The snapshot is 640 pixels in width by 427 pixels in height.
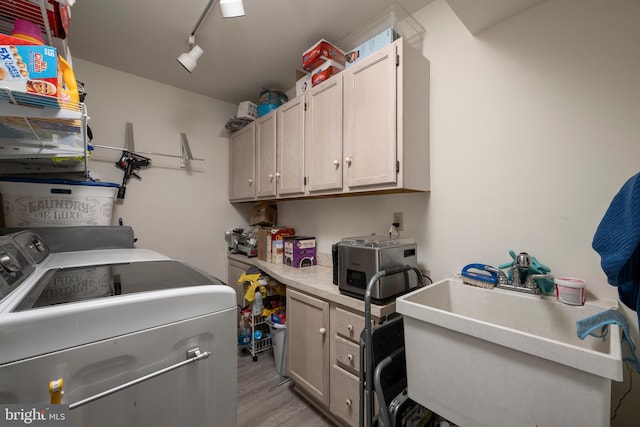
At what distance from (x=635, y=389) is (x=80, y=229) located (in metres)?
2.79

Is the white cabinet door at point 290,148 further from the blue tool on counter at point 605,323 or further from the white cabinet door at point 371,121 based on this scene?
the blue tool on counter at point 605,323

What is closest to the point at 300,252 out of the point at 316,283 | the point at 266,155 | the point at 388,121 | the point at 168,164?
the point at 316,283

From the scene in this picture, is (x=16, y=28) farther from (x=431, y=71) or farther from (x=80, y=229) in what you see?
(x=431, y=71)

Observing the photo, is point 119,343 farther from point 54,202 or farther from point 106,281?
point 54,202

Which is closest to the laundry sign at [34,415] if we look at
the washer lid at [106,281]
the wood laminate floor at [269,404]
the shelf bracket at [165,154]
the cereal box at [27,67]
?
the washer lid at [106,281]

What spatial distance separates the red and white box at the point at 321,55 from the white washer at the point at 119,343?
5.58ft

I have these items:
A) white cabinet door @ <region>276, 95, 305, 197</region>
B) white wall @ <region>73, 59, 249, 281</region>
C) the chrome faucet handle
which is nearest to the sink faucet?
the chrome faucet handle

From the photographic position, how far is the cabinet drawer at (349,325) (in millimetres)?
1304

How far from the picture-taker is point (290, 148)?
2.08 metres

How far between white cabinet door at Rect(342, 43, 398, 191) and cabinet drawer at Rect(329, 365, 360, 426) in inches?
43.4

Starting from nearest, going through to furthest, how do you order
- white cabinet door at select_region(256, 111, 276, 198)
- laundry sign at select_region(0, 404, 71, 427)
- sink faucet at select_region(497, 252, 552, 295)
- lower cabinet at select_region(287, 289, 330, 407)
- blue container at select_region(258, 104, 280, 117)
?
laundry sign at select_region(0, 404, 71, 427) < sink faucet at select_region(497, 252, 552, 295) < lower cabinet at select_region(287, 289, 330, 407) < white cabinet door at select_region(256, 111, 276, 198) < blue container at select_region(258, 104, 280, 117)

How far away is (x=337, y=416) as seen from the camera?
1.44 m

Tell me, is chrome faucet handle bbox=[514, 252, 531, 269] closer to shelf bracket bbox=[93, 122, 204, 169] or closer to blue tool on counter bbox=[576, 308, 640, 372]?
blue tool on counter bbox=[576, 308, 640, 372]

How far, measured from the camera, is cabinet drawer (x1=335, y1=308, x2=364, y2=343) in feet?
4.28
